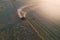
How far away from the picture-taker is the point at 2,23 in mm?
5738

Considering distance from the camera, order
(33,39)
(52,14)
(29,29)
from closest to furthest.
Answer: (33,39), (29,29), (52,14)

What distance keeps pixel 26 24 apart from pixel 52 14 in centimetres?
136

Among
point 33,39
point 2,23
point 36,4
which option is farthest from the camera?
point 36,4

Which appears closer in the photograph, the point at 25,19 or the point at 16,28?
the point at 16,28

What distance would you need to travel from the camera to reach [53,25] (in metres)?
5.50

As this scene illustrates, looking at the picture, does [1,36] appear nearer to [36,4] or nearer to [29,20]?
[29,20]

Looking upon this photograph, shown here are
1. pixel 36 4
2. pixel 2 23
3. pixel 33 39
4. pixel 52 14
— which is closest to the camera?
pixel 33 39

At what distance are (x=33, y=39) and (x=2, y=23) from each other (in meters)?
1.61

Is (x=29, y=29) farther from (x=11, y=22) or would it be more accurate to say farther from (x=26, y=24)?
(x=11, y=22)

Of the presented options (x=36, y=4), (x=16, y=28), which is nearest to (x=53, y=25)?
(x=16, y=28)

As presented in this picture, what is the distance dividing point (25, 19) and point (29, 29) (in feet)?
2.16

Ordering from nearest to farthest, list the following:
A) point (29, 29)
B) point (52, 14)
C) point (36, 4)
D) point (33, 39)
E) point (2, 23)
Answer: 1. point (33, 39)
2. point (29, 29)
3. point (2, 23)
4. point (52, 14)
5. point (36, 4)

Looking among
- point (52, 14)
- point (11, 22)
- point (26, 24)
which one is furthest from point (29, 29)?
point (52, 14)

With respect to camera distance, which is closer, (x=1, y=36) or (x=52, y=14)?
(x=1, y=36)
